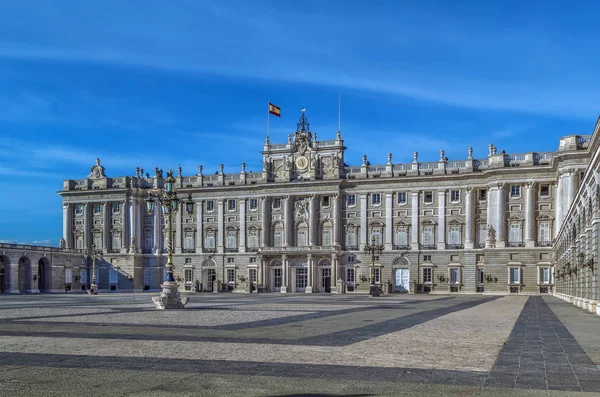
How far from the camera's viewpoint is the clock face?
302ft

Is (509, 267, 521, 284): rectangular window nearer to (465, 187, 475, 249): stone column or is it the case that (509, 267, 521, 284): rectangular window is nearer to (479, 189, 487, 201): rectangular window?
(465, 187, 475, 249): stone column

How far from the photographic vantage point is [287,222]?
9162 cm

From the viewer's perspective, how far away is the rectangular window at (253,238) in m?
94.4

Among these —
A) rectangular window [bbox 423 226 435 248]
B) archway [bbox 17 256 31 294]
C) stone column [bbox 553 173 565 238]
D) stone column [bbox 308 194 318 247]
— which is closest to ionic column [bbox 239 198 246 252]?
stone column [bbox 308 194 318 247]

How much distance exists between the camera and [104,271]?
9894 cm

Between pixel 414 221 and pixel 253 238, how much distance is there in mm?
22815

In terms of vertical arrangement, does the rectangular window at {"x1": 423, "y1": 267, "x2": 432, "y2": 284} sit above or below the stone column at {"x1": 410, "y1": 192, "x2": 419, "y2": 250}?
below

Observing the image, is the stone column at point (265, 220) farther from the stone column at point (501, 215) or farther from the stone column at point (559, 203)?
the stone column at point (559, 203)

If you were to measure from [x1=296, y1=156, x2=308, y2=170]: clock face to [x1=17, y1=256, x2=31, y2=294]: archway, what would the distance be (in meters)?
37.1

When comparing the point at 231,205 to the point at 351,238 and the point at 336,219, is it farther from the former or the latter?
the point at 351,238

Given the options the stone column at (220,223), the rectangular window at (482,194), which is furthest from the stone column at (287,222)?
the rectangular window at (482,194)

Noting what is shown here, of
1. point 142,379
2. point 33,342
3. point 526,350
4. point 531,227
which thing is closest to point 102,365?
point 142,379

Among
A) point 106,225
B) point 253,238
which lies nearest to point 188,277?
point 253,238

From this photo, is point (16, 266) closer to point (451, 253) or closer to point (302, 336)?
point (451, 253)
